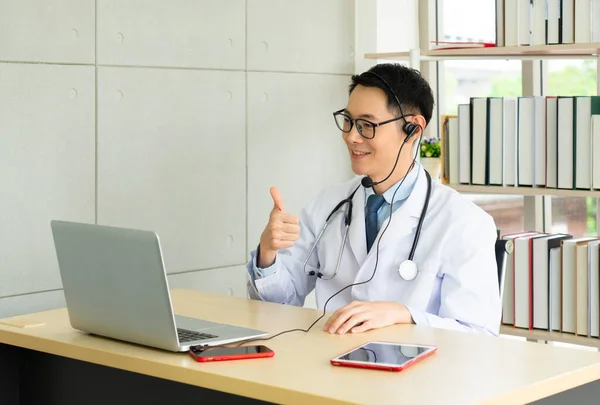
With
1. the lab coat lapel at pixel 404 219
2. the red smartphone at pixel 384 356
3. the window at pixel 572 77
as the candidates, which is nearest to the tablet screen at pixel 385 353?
the red smartphone at pixel 384 356

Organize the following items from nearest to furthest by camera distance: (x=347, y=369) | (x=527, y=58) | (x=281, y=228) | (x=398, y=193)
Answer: (x=347, y=369)
(x=281, y=228)
(x=398, y=193)
(x=527, y=58)

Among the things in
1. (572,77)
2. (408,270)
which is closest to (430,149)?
(572,77)

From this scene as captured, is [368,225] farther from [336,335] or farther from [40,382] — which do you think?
[40,382]

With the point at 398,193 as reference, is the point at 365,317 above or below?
below

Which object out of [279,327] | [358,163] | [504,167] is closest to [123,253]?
[279,327]

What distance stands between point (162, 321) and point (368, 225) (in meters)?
0.95

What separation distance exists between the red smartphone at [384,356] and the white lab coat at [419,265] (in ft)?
1.13

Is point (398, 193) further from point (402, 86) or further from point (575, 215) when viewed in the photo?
point (575, 215)

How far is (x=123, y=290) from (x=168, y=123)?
1499 mm

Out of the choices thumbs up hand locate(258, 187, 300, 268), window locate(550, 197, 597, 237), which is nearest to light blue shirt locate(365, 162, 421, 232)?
thumbs up hand locate(258, 187, 300, 268)

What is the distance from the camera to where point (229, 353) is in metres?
1.92

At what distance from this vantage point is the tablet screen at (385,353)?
1.82 meters

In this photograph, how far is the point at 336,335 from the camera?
2125 millimetres

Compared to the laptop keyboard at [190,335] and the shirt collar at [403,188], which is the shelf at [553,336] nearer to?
the shirt collar at [403,188]
